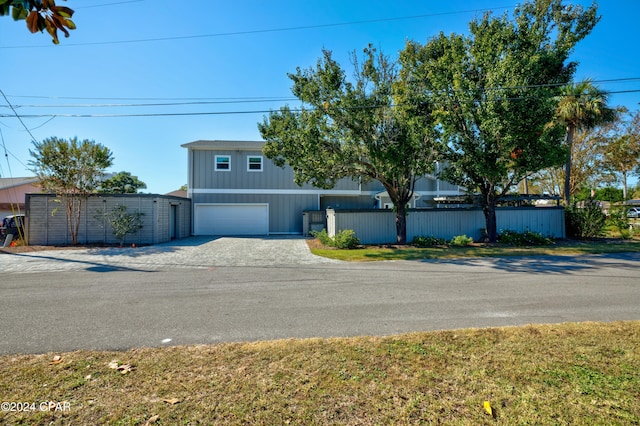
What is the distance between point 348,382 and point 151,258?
1061cm

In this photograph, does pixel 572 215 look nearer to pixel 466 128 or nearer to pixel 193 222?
pixel 466 128

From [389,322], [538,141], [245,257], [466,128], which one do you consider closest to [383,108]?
[466,128]

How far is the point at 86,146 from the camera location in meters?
14.6

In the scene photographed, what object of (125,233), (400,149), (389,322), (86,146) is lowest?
(389,322)

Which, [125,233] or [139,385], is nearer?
[139,385]

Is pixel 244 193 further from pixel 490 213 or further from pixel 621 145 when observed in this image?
pixel 621 145

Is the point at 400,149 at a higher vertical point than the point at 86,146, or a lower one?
lower

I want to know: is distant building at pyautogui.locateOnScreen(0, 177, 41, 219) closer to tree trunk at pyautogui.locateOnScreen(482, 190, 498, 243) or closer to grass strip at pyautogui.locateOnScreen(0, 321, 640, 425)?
grass strip at pyautogui.locateOnScreen(0, 321, 640, 425)

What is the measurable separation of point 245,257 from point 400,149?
7.04 m

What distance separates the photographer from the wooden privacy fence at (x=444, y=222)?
15742 millimetres

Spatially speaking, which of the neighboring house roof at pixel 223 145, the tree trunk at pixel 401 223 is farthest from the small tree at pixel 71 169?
the tree trunk at pixel 401 223

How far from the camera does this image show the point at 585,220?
16578 millimetres

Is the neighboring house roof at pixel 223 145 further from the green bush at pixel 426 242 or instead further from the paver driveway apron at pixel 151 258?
the green bush at pixel 426 242

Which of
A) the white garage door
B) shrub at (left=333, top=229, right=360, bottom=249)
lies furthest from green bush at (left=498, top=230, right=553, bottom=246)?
the white garage door
